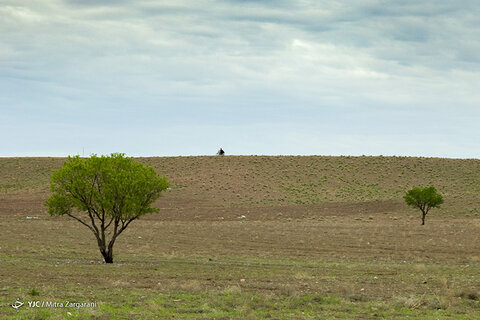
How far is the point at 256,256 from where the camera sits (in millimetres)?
39594

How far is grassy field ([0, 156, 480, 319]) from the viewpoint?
1953 centimetres

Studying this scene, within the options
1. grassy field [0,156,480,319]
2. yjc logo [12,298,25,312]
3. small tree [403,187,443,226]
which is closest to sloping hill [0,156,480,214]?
grassy field [0,156,480,319]

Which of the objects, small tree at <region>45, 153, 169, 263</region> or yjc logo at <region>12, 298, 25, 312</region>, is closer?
yjc logo at <region>12, 298, 25, 312</region>

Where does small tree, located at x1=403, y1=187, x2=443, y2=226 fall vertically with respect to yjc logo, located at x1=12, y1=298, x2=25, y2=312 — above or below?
above

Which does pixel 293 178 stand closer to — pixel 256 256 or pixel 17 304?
pixel 256 256

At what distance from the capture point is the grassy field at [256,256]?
769 inches

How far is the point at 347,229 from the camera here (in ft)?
196

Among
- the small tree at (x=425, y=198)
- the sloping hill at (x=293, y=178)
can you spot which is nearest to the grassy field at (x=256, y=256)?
the sloping hill at (x=293, y=178)

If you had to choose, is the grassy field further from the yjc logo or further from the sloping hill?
the sloping hill

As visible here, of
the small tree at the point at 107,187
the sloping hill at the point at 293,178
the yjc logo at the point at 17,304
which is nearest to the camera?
the yjc logo at the point at 17,304

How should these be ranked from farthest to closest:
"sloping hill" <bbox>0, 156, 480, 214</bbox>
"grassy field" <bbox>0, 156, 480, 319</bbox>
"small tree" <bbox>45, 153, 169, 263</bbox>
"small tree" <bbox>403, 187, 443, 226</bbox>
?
"sloping hill" <bbox>0, 156, 480, 214</bbox>
"small tree" <bbox>403, 187, 443, 226</bbox>
"small tree" <bbox>45, 153, 169, 263</bbox>
"grassy field" <bbox>0, 156, 480, 319</bbox>

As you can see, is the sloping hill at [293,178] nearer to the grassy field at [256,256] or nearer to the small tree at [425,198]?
the grassy field at [256,256]

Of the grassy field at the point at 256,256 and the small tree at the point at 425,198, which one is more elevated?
the small tree at the point at 425,198

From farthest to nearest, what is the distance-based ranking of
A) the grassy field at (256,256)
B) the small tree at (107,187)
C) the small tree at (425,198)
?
the small tree at (425,198) → the small tree at (107,187) → the grassy field at (256,256)
